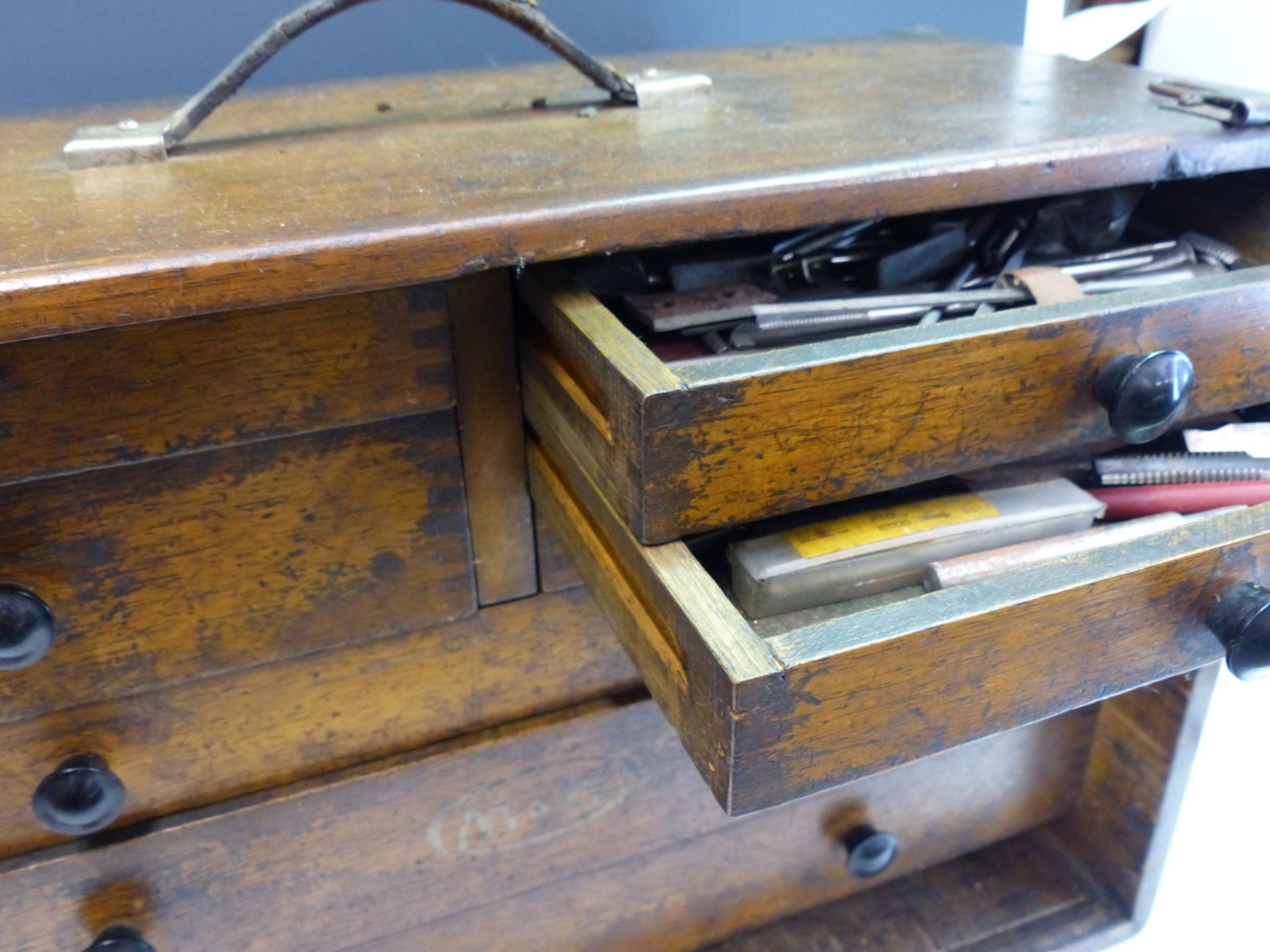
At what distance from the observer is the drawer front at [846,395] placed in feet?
1.56

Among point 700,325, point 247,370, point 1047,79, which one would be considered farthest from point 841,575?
point 1047,79

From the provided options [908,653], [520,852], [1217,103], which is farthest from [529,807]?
[1217,103]

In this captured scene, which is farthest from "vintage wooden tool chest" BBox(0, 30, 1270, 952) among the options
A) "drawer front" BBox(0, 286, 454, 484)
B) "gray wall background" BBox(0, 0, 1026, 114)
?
"gray wall background" BBox(0, 0, 1026, 114)

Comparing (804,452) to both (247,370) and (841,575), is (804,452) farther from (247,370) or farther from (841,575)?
(247,370)

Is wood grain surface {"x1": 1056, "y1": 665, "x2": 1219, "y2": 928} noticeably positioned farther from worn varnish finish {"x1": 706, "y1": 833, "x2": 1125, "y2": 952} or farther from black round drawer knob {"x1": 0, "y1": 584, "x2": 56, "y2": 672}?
black round drawer knob {"x1": 0, "y1": 584, "x2": 56, "y2": 672}

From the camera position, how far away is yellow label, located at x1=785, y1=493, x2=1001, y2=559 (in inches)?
21.2

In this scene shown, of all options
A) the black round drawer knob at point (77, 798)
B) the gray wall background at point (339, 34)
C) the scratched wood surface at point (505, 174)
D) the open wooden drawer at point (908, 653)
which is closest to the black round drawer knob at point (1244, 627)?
the open wooden drawer at point (908, 653)

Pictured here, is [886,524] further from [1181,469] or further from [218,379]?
[218,379]

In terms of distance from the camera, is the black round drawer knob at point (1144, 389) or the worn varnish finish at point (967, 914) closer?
the black round drawer knob at point (1144, 389)

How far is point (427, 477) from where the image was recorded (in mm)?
610

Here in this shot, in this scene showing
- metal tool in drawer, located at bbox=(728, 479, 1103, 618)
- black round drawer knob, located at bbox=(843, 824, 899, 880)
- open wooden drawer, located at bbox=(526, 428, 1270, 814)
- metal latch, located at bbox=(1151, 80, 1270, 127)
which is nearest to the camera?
open wooden drawer, located at bbox=(526, 428, 1270, 814)

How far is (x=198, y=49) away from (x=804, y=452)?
2.31 feet

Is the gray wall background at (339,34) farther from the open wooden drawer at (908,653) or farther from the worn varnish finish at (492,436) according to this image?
the open wooden drawer at (908,653)

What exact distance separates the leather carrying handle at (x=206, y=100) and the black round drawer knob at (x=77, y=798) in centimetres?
36
